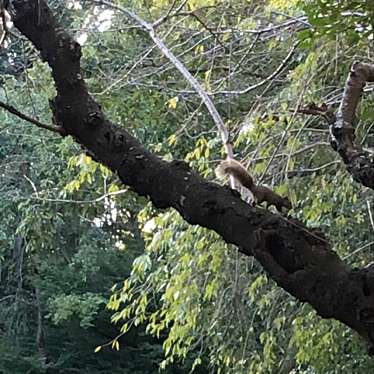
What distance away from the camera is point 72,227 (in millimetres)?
5125

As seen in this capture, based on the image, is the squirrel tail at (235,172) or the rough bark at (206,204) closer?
the rough bark at (206,204)

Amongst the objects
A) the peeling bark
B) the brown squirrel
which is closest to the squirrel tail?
the brown squirrel

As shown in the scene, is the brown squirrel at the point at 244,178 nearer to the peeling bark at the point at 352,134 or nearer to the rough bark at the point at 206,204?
the rough bark at the point at 206,204

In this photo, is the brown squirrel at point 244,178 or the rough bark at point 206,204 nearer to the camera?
the rough bark at point 206,204

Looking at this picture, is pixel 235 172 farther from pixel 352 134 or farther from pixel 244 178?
pixel 352 134

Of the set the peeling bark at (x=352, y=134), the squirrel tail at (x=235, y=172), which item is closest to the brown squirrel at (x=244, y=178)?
the squirrel tail at (x=235, y=172)

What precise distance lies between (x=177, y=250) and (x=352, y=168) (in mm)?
1553

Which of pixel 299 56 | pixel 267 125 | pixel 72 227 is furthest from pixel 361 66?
pixel 72 227

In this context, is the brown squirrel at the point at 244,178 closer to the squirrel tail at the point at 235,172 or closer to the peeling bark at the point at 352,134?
the squirrel tail at the point at 235,172

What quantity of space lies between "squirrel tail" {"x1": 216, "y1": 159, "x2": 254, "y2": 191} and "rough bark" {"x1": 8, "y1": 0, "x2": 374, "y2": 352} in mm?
39

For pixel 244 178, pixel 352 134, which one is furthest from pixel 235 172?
pixel 352 134

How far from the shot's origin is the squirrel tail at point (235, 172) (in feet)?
4.08

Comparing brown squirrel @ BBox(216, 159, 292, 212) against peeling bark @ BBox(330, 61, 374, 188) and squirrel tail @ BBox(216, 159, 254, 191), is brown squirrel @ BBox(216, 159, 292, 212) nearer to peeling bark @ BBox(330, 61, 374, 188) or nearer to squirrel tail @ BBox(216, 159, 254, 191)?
squirrel tail @ BBox(216, 159, 254, 191)

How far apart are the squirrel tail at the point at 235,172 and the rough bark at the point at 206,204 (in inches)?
1.6
